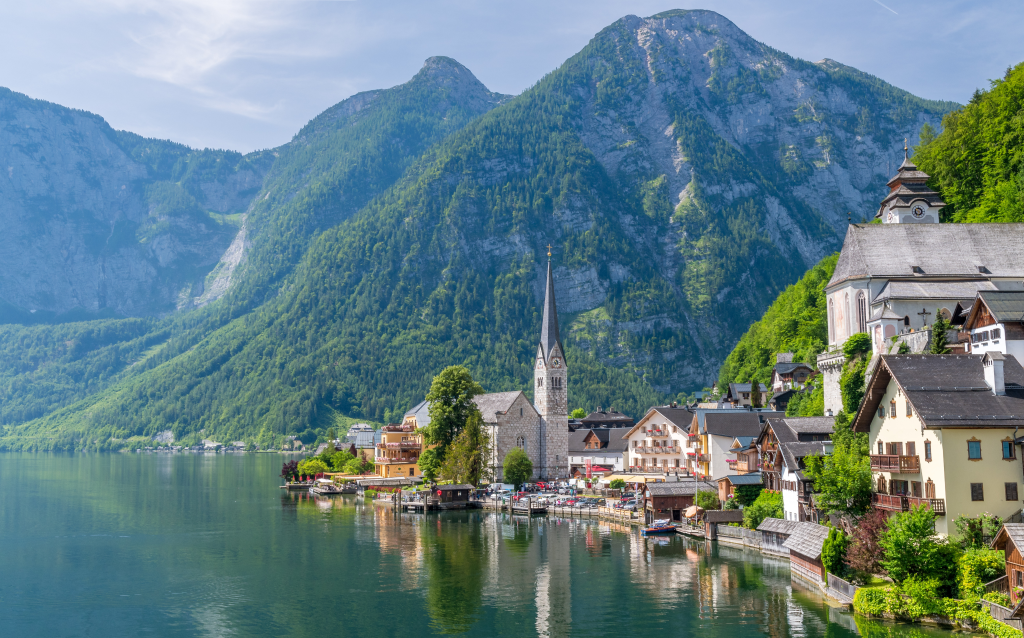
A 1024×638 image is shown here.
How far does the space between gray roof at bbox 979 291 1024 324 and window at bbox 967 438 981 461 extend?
8869 millimetres

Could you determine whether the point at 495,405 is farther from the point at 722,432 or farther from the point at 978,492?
the point at 978,492

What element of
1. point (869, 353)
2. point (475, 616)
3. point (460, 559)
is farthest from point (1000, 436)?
point (460, 559)

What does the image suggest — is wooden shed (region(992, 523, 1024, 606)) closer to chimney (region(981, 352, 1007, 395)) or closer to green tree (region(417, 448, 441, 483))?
chimney (region(981, 352, 1007, 395))

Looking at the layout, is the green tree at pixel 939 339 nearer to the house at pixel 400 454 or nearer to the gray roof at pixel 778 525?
the gray roof at pixel 778 525

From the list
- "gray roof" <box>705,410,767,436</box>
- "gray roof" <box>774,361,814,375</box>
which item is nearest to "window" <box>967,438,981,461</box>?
"gray roof" <box>705,410,767,436</box>

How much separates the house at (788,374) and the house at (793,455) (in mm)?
33650

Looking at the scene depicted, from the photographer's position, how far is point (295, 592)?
58156 mm

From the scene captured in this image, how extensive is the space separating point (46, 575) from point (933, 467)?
63598mm

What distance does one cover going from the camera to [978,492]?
44938mm

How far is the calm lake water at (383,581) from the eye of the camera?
1908 inches

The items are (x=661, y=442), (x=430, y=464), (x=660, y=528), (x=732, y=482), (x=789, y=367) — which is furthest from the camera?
(x=430, y=464)

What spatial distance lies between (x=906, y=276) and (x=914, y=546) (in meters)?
36.0

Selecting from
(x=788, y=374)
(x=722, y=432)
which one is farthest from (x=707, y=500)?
(x=788, y=374)

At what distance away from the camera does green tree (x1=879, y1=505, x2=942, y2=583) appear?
Answer: 42.1m
